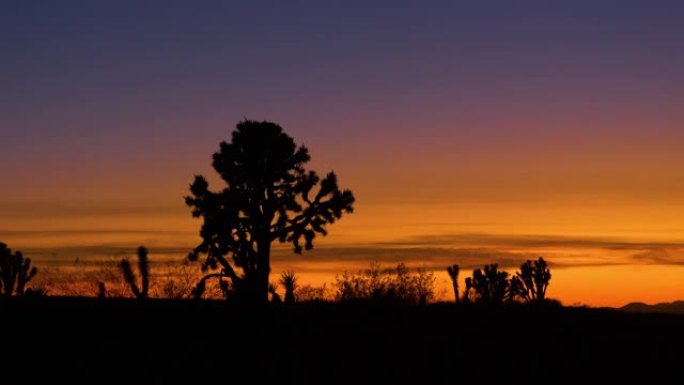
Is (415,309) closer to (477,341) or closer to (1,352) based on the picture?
(477,341)

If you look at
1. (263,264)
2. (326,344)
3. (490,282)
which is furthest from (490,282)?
(326,344)

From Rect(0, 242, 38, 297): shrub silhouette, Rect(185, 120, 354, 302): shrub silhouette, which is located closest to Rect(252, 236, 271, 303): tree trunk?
Rect(185, 120, 354, 302): shrub silhouette

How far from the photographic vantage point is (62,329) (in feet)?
63.9

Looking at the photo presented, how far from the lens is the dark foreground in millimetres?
14539

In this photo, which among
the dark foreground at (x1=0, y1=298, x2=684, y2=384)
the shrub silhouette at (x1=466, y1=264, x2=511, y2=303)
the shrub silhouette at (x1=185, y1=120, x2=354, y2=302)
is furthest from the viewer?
the shrub silhouette at (x1=466, y1=264, x2=511, y2=303)

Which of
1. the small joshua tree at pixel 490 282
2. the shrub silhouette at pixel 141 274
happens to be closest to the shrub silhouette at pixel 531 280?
the small joshua tree at pixel 490 282

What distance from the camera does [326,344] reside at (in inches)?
698

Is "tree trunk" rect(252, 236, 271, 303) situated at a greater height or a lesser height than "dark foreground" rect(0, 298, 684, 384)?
greater

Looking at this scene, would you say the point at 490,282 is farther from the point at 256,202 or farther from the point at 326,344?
the point at 326,344

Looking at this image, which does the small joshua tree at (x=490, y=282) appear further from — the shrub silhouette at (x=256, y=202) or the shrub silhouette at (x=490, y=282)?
the shrub silhouette at (x=256, y=202)

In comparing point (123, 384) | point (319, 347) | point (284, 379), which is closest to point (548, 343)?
point (319, 347)

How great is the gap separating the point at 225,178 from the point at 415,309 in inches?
504

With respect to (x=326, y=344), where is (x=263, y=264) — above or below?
above

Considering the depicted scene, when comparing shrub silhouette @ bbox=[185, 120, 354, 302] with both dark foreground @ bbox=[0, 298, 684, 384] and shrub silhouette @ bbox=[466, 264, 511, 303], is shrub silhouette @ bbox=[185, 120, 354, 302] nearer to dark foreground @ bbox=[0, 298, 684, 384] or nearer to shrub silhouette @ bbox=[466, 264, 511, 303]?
dark foreground @ bbox=[0, 298, 684, 384]
